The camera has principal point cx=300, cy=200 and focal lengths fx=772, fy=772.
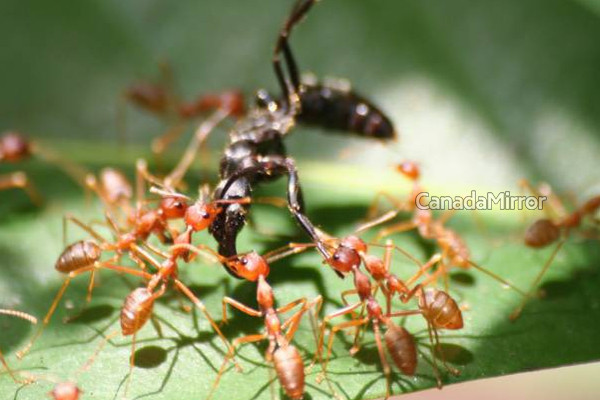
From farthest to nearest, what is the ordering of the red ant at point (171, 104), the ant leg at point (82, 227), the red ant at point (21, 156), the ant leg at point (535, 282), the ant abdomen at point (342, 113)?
the red ant at point (171, 104), the red ant at point (21, 156), the ant abdomen at point (342, 113), the ant leg at point (82, 227), the ant leg at point (535, 282)

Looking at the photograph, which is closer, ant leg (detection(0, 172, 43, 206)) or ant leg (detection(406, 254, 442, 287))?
ant leg (detection(406, 254, 442, 287))

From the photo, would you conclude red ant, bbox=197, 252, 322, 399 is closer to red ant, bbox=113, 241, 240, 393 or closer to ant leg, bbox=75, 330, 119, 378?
red ant, bbox=113, 241, 240, 393

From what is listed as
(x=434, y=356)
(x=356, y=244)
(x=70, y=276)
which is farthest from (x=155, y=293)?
(x=434, y=356)

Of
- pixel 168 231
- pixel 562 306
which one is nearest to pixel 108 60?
pixel 168 231

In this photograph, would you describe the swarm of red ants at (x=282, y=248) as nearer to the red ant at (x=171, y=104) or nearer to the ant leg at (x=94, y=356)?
the ant leg at (x=94, y=356)

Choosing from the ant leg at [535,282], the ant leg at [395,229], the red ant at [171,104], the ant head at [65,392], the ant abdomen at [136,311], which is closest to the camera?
the ant head at [65,392]

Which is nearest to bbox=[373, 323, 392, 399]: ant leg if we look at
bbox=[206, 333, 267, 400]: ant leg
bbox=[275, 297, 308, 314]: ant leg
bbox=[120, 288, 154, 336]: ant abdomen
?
bbox=[275, 297, 308, 314]: ant leg

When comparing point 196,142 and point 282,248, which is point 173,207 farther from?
point 196,142

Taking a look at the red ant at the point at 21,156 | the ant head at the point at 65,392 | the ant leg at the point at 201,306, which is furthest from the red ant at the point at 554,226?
the red ant at the point at 21,156

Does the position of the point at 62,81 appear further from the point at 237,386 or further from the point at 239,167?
the point at 237,386
